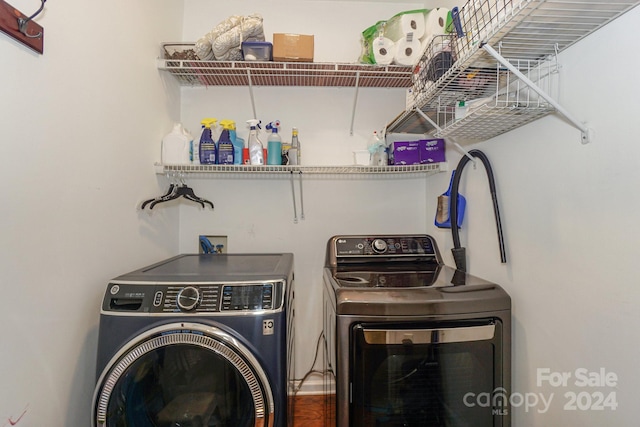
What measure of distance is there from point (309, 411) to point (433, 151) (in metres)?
1.85

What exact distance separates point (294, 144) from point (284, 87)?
0.50 meters

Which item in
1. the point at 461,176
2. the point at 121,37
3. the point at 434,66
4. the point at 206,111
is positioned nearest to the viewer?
the point at 434,66

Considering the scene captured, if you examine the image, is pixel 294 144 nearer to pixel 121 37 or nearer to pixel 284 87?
pixel 284 87

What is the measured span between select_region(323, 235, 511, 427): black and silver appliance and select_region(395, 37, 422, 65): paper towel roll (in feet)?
4.50

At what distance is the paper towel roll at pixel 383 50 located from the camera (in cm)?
176

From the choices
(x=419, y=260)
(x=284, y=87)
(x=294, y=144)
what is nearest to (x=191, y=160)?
(x=294, y=144)

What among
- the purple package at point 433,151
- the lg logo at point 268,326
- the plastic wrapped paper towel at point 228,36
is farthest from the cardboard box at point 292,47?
the lg logo at point 268,326

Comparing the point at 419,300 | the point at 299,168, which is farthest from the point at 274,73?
the point at 419,300

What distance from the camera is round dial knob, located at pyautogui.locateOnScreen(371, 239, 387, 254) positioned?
176 centimetres

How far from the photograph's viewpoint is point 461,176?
1.60 metres

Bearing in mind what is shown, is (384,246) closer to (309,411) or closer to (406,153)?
(406,153)

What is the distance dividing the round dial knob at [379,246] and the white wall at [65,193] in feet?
4.39

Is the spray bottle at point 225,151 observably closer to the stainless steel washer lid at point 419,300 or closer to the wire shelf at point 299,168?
the wire shelf at point 299,168

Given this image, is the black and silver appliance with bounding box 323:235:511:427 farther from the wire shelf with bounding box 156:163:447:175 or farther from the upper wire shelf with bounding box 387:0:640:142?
the wire shelf with bounding box 156:163:447:175
